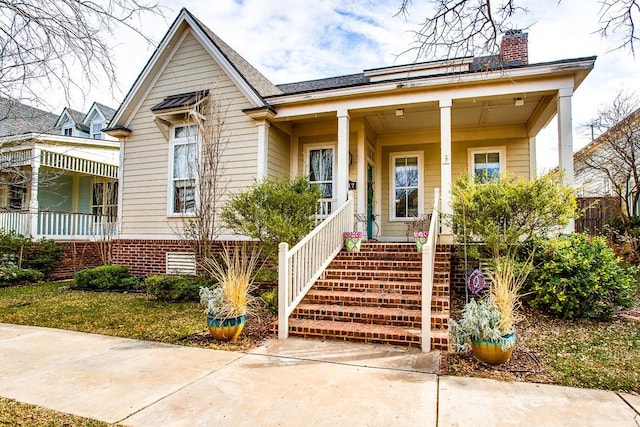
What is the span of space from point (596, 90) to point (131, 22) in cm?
1328

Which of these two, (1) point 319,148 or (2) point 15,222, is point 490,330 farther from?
(2) point 15,222

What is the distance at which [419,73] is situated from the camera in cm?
1044

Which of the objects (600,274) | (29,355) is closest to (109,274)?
(29,355)

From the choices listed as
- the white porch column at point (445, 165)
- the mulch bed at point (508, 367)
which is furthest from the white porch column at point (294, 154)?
the mulch bed at point (508, 367)

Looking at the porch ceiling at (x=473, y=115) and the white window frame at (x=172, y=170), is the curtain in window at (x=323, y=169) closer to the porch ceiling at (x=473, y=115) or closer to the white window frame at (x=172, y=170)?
the porch ceiling at (x=473, y=115)

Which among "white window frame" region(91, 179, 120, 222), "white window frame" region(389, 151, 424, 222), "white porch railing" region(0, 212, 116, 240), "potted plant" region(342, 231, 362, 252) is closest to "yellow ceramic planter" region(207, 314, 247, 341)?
"potted plant" region(342, 231, 362, 252)

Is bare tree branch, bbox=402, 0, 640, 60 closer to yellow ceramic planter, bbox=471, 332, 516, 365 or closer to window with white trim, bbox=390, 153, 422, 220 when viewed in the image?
yellow ceramic planter, bbox=471, 332, 516, 365

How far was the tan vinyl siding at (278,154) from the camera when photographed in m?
9.23

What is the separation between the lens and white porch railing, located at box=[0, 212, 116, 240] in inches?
457

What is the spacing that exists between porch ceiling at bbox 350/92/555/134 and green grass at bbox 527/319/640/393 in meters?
4.52

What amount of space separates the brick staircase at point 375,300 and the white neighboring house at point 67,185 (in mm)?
8213

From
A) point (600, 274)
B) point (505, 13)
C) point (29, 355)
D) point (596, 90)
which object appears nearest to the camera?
point (29, 355)

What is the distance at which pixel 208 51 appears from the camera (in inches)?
376

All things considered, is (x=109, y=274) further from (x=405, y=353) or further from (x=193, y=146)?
(x=405, y=353)
